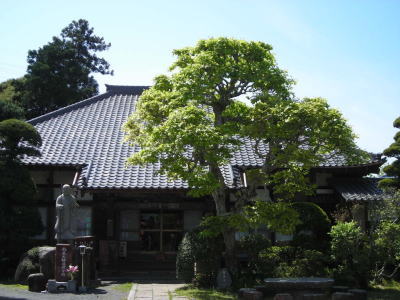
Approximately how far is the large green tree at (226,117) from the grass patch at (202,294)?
1657 mm

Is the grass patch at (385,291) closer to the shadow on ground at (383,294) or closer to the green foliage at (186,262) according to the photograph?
the shadow on ground at (383,294)

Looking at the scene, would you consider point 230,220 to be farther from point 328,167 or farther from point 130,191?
point 328,167

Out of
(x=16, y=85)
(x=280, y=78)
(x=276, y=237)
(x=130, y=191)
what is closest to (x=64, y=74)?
(x=16, y=85)

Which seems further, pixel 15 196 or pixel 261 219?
pixel 15 196

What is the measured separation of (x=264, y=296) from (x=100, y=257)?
6693 mm

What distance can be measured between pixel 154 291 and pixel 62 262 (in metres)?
2.54

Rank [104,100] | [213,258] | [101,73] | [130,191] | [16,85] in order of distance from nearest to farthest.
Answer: [213,258] → [130,191] → [104,100] → [16,85] → [101,73]

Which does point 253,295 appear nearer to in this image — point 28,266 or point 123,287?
point 123,287

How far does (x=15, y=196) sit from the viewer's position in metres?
15.9

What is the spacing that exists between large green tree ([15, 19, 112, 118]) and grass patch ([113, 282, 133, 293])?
19.8m

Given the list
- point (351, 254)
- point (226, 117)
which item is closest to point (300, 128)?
point (226, 117)

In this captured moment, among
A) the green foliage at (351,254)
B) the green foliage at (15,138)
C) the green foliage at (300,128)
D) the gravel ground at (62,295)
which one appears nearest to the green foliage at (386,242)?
the green foliage at (351,254)

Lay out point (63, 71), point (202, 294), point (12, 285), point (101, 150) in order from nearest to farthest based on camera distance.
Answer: point (202, 294) < point (12, 285) < point (101, 150) < point (63, 71)

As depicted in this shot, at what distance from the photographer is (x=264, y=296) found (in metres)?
12.3
